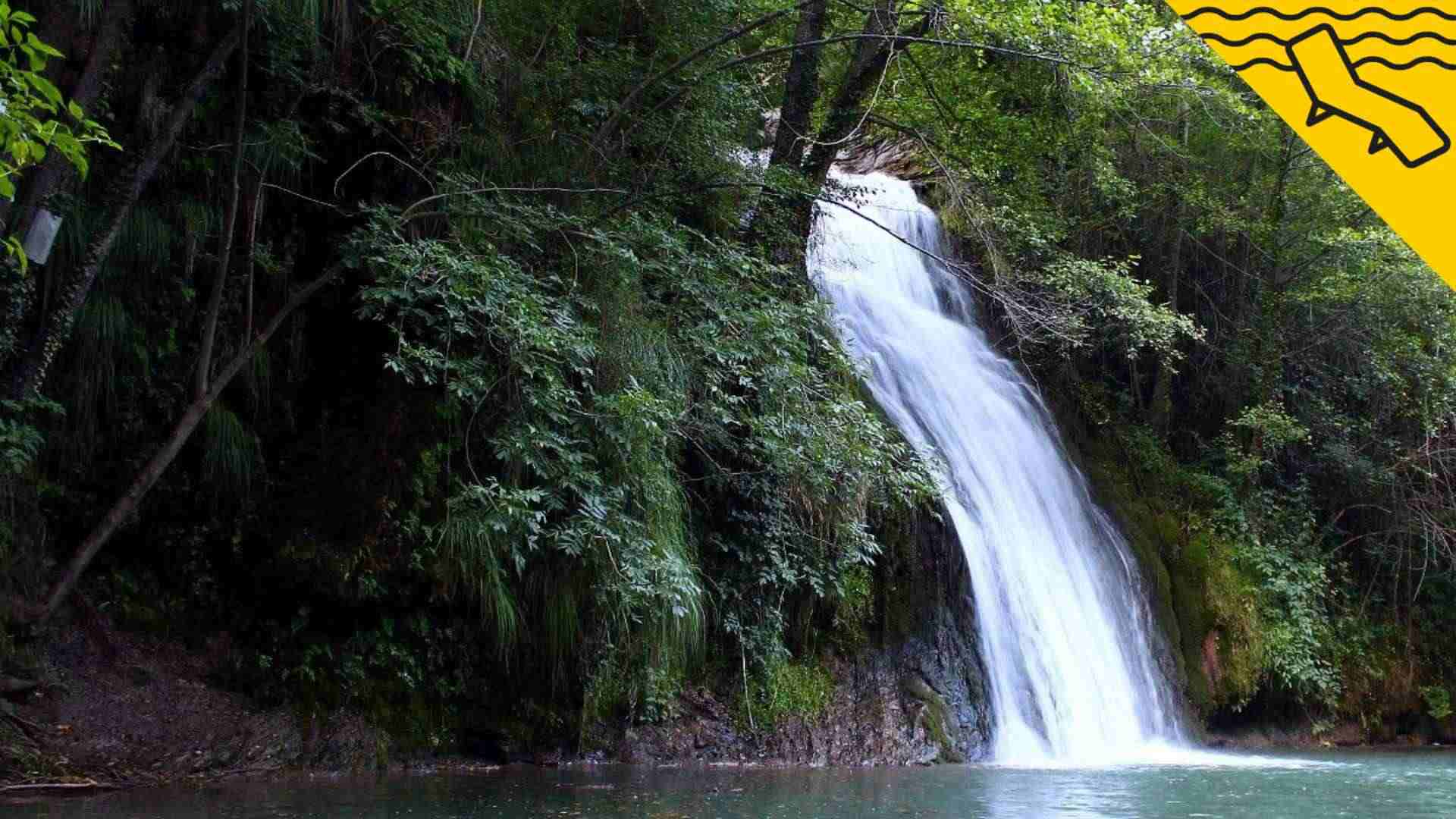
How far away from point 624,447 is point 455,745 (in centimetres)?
219

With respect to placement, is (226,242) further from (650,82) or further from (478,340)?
(650,82)

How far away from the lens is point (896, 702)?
31.6 feet

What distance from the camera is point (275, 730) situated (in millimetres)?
7223

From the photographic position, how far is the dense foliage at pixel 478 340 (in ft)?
A: 22.8

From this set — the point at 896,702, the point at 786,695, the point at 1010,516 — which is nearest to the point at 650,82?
the point at 786,695

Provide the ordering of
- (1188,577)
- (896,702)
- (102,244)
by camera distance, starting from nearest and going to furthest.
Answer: (102,244), (896,702), (1188,577)

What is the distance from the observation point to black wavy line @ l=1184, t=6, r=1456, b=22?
170cm

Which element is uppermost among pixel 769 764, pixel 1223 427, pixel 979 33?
pixel 979 33

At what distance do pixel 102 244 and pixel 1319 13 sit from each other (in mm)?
6267

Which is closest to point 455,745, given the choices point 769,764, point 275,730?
point 275,730

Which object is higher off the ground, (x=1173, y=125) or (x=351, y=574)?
(x=1173, y=125)

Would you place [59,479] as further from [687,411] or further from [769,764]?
[769,764]

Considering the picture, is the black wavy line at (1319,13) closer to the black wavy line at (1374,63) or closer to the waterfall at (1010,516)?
the black wavy line at (1374,63)

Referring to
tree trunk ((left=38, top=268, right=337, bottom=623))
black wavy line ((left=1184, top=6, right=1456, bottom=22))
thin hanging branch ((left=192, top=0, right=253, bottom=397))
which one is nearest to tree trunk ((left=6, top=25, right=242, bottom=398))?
thin hanging branch ((left=192, top=0, right=253, bottom=397))
